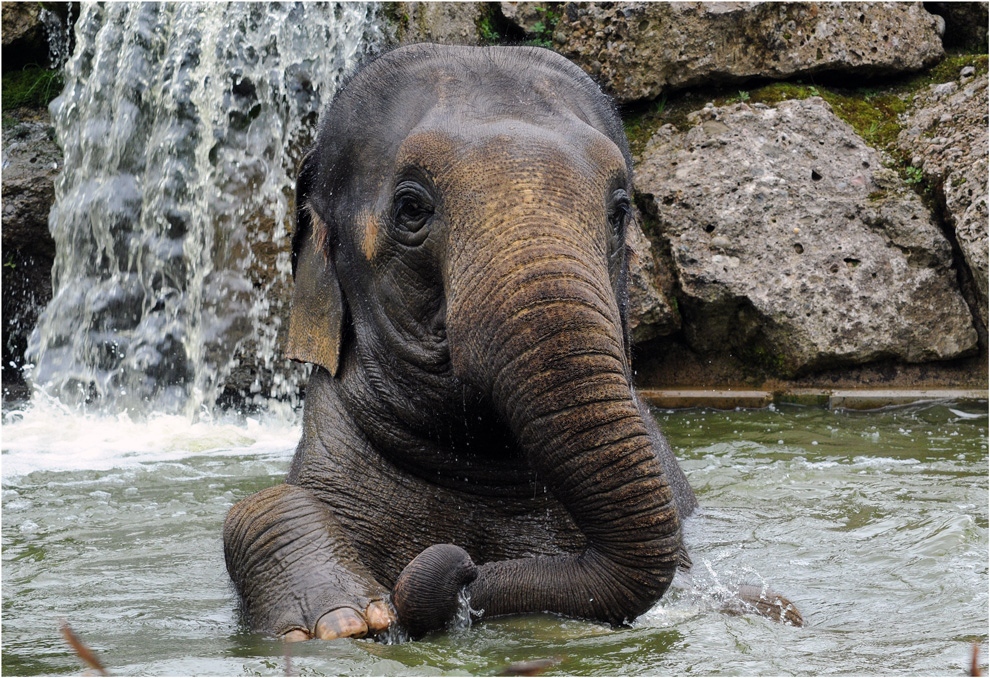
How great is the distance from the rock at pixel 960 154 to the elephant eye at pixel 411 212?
5760 mm

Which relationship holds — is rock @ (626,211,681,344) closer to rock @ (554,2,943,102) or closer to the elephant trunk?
rock @ (554,2,943,102)

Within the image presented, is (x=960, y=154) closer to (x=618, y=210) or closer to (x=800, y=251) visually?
(x=800, y=251)

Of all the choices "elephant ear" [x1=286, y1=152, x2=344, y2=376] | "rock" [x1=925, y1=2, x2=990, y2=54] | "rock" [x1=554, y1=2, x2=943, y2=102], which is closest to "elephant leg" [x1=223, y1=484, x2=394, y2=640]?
"elephant ear" [x1=286, y1=152, x2=344, y2=376]

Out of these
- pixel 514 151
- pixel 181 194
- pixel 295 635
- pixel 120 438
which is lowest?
pixel 120 438

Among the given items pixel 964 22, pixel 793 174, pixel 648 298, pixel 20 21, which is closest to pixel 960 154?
pixel 793 174

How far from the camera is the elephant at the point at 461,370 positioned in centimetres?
270

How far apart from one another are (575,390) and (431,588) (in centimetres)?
70

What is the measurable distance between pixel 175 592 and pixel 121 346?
550 cm

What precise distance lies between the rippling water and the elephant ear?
2.89 feet

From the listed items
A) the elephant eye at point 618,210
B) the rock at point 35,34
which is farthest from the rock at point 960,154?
the rock at point 35,34

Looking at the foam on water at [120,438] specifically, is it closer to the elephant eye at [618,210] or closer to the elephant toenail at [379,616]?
the elephant toenail at [379,616]

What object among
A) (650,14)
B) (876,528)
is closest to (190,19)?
(650,14)

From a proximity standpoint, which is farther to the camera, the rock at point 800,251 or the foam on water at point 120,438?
the rock at point 800,251

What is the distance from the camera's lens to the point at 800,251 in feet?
26.7
